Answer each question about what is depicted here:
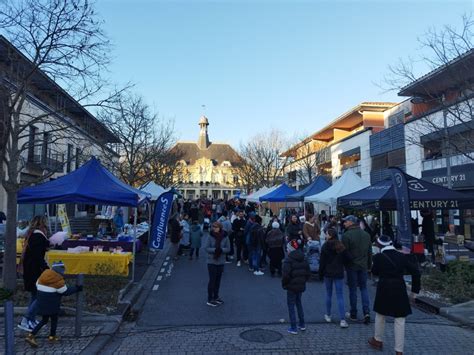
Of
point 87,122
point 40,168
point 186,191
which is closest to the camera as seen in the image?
point 87,122

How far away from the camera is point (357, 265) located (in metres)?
6.87

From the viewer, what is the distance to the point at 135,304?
26.9 feet

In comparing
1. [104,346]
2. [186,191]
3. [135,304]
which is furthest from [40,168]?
[186,191]

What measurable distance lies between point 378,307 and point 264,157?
37278 mm

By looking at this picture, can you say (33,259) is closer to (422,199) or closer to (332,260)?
(332,260)

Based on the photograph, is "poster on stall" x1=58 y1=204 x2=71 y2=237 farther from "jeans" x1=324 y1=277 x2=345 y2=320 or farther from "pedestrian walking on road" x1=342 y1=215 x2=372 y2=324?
"pedestrian walking on road" x1=342 y1=215 x2=372 y2=324

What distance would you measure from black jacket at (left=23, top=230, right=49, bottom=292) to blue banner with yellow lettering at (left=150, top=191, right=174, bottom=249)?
564cm

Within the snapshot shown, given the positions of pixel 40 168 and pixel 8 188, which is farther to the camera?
pixel 40 168

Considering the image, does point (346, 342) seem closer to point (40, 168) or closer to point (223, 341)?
point (223, 341)

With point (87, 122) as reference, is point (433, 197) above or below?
below

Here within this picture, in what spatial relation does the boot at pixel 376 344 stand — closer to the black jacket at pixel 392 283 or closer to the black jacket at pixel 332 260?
the black jacket at pixel 392 283

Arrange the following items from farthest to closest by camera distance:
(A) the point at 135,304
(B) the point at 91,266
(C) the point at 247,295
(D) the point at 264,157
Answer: (D) the point at 264,157 < (B) the point at 91,266 < (C) the point at 247,295 < (A) the point at 135,304

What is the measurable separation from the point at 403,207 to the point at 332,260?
3.93 m

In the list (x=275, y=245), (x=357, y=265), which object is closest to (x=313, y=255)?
(x=275, y=245)
